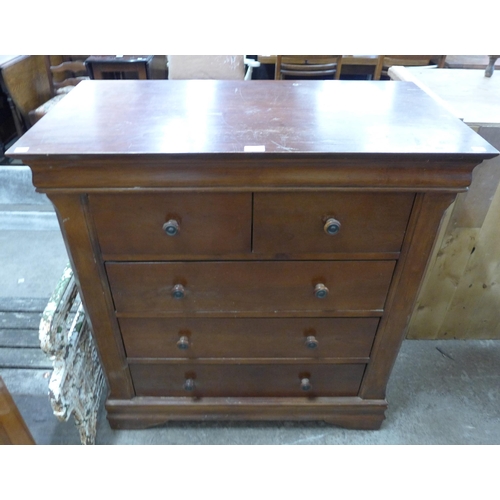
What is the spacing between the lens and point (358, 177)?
85 cm

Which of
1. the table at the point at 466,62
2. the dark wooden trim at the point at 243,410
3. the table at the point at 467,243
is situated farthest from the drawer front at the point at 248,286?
the table at the point at 466,62

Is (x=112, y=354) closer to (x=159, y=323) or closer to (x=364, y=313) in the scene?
(x=159, y=323)

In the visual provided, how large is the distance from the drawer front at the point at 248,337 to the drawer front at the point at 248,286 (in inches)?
2.0

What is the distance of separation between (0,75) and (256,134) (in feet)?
8.78

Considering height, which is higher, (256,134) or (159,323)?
(256,134)

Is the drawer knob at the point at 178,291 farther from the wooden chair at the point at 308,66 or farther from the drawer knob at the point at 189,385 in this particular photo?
the wooden chair at the point at 308,66

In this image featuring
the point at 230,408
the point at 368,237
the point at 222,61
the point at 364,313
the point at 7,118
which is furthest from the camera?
the point at 7,118

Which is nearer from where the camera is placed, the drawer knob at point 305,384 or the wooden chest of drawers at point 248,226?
the wooden chest of drawers at point 248,226

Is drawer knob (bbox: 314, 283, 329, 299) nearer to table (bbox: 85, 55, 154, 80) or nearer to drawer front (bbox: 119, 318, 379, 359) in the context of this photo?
drawer front (bbox: 119, 318, 379, 359)

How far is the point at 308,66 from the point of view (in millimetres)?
3014

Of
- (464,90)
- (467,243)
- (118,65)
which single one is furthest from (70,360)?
(118,65)

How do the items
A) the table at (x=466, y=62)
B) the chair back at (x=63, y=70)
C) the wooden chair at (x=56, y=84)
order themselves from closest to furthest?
the wooden chair at (x=56, y=84), the chair back at (x=63, y=70), the table at (x=466, y=62)

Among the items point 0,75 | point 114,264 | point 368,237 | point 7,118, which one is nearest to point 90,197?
point 114,264

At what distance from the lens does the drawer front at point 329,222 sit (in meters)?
0.90
